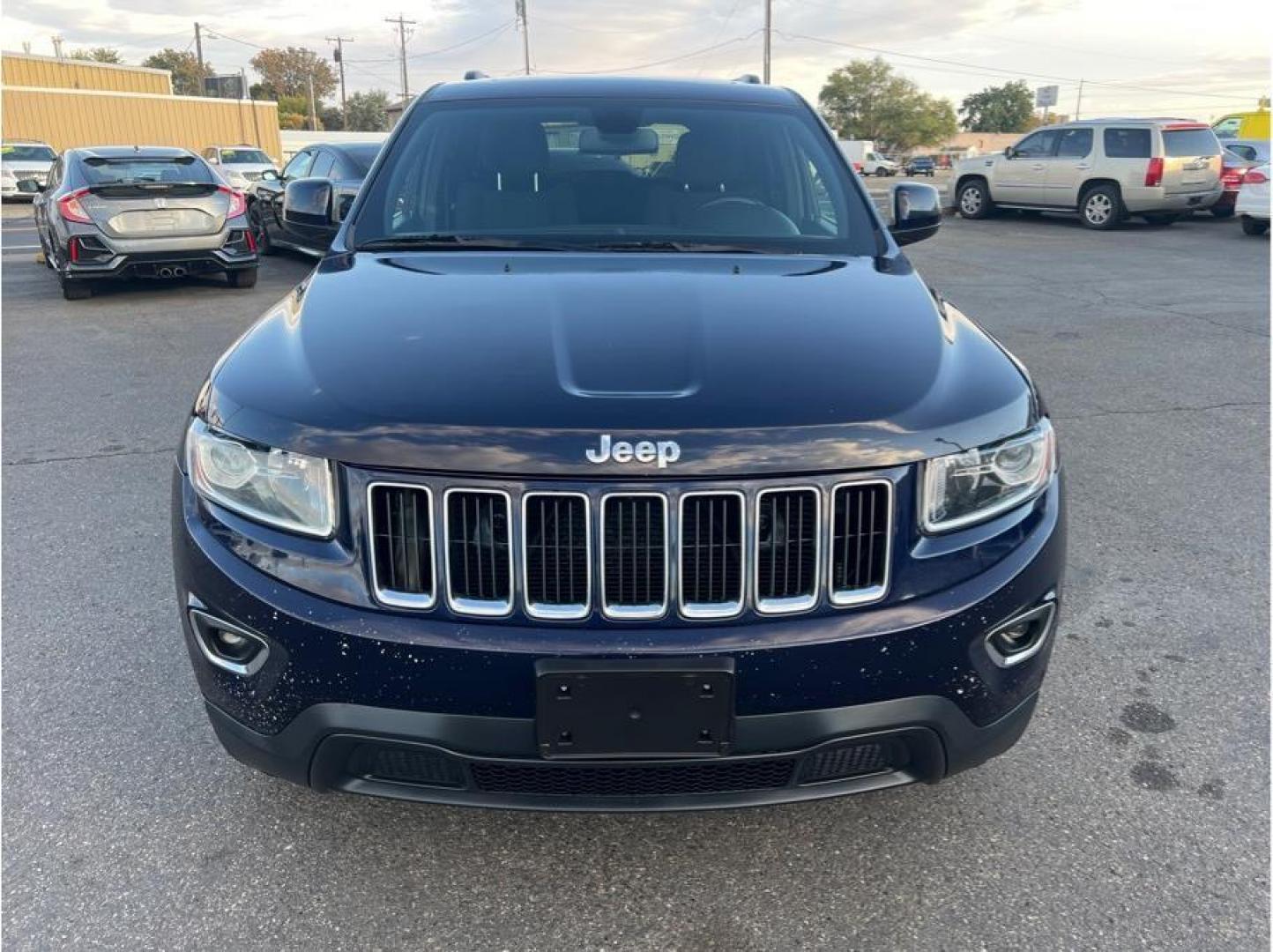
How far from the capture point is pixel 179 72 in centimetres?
8688

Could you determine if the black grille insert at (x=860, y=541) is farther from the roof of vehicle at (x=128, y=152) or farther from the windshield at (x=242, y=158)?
the windshield at (x=242, y=158)

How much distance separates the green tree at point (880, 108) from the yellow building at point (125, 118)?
59.7 meters

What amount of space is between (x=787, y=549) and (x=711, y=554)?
143 mm

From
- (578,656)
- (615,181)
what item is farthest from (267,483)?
(615,181)

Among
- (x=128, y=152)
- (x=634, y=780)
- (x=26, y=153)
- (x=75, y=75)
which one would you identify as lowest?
(x=634, y=780)

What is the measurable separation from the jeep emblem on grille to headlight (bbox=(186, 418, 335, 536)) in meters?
0.52

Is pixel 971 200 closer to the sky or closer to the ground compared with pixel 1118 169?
closer to the ground

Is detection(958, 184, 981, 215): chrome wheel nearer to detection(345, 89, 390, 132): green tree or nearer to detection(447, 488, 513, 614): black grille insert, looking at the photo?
detection(447, 488, 513, 614): black grille insert

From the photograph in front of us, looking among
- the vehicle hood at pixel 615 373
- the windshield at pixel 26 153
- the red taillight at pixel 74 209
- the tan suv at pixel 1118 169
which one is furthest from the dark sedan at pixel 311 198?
the windshield at pixel 26 153

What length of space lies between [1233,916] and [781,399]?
57.1 inches

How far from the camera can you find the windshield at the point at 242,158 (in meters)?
28.2

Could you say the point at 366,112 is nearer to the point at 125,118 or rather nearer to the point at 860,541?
the point at 125,118

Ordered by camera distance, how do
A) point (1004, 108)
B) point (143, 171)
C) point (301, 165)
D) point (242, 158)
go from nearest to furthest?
1. point (143, 171)
2. point (301, 165)
3. point (242, 158)
4. point (1004, 108)

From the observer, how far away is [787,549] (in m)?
1.93
